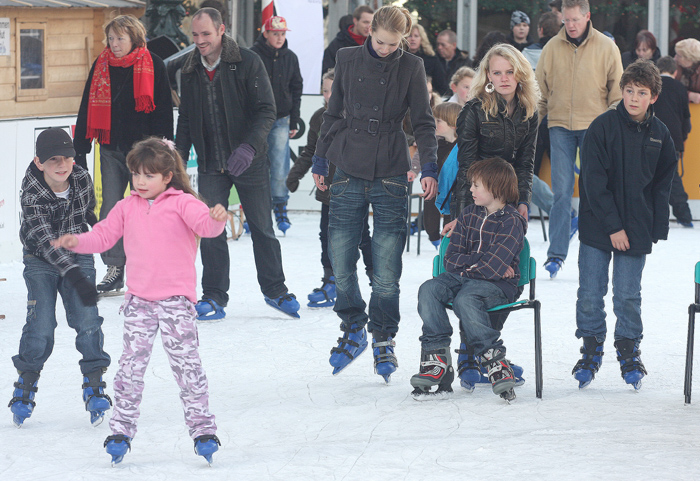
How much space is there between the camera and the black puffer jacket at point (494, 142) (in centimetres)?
486

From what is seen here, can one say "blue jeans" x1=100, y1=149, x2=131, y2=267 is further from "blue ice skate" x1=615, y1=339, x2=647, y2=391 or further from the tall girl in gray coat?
"blue ice skate" x1=615, y1=339, x2=647, y2=391

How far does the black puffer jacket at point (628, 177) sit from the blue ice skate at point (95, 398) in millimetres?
2279

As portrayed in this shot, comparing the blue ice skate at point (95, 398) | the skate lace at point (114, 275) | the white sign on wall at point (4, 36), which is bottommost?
the blue ice skate at point (95, 398)

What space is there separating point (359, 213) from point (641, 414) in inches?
61.3

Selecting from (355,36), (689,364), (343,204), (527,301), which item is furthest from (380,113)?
(355,36)

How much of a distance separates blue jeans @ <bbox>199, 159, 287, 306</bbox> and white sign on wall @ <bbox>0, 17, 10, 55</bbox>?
274cm

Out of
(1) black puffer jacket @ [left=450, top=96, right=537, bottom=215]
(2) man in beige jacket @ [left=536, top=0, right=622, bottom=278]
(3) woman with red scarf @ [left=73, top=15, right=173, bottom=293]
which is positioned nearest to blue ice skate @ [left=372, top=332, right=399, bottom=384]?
(1) black puffer jacket @ [left=450, top=96, right=537, bottom=215]

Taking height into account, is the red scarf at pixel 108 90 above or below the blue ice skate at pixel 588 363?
above

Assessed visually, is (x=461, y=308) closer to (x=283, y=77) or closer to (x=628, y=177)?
(x=628, y=177)

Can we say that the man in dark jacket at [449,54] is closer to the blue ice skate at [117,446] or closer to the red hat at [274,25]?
the red hat at [274,25]

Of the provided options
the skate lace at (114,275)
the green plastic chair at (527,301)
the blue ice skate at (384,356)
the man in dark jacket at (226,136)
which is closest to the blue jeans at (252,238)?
the man in dark jacket at (226,136)

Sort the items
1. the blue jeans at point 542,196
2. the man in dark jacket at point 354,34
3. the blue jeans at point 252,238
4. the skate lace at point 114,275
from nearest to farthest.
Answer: the blue jeans at point 252,238
the skate lace at point 114,275
the blue jeans at point 542,196
the man in dark jacket at point 354,34

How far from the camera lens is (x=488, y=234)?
471cm

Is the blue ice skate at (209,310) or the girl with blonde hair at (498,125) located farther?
the blue ice skate at (209,310)
